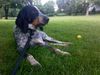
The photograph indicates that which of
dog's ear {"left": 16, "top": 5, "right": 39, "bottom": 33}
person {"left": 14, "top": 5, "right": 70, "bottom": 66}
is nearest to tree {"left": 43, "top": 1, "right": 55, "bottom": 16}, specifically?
person {"left": 14, "top": 5, "right": 70, "bottom": 66}

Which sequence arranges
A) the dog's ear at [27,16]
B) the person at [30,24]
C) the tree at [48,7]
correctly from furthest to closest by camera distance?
1. the tree at [48,7]
2. the dog's ear at [27,16]
3. the person at [30,24]

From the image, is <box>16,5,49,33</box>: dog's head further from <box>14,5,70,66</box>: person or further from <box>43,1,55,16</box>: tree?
<box>43,1,55,16</box>: tree

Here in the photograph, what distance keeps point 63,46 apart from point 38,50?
0.57 meters

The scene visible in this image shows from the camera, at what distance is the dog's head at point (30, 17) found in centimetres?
332

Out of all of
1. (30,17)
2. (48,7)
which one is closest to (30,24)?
(30,17)

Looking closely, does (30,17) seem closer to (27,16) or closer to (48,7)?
(27,16)

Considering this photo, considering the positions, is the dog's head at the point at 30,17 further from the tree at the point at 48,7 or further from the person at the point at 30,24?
the tree at the point at 48,7

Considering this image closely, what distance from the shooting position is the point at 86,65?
10.4 feet

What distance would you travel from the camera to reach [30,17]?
3412mm

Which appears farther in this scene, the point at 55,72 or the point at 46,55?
the point at 46,55

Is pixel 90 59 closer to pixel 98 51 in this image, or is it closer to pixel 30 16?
pixel 98 51

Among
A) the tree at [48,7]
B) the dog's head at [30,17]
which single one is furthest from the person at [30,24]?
the tree at [48,7]

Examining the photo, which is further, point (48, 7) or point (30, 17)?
point (48, 7)

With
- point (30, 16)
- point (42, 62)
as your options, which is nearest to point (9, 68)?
point (42, 62)
